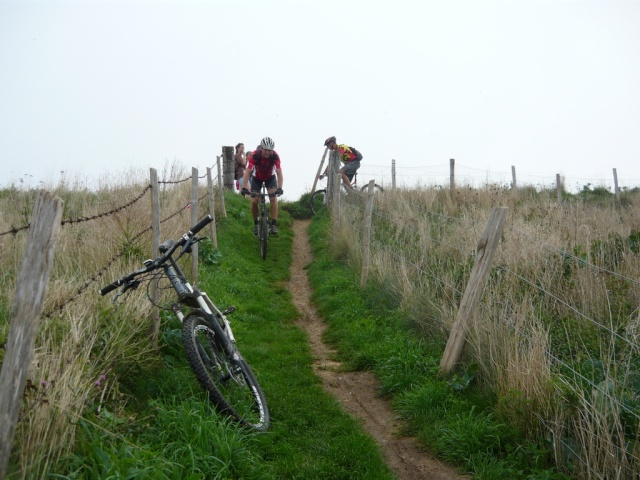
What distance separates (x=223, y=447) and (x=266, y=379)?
6.34ft

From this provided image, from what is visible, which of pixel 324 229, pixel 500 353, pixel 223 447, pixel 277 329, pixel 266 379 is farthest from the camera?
pixel 324 229

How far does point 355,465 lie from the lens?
468cm

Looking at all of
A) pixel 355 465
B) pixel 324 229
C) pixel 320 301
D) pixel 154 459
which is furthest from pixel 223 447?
pixel 324 229

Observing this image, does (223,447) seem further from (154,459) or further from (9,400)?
(9,400)

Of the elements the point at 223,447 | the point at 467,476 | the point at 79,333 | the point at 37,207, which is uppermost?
the point at 37,207

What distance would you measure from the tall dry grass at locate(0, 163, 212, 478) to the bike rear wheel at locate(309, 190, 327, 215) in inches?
318

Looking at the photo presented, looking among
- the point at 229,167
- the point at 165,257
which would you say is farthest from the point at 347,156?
the point at 165,257

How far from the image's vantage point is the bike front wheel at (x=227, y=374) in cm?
482

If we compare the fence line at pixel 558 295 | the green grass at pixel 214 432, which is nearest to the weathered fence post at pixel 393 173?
the fence line at pixel 558 295

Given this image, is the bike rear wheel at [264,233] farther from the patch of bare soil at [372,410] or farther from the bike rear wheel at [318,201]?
the bike rear wheel at [318,201]

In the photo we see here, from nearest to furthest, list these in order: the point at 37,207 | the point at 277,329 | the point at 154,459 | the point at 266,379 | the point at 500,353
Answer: the point at 37,207
the point at 154,459
the point at 500,353
the point at 266,379
the point at 277,329

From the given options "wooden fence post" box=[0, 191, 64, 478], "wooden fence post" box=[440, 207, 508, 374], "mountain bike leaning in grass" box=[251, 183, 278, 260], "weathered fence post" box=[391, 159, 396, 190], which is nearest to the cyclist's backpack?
"weathered fence post" box=[391, 159, 396, 190]

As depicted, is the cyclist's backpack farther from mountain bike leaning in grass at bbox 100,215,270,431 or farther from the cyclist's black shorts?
mountain bike leaning in grass at bbox 100,215,270,431

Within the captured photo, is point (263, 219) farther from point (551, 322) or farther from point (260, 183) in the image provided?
point (551, 322)
